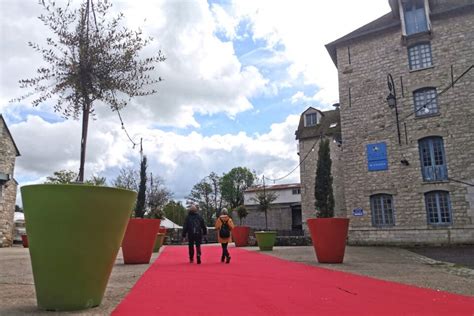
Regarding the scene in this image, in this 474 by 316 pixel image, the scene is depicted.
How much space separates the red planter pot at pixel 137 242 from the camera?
7.73 meters

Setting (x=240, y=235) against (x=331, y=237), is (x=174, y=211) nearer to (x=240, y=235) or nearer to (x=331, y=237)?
(x=240, y=235)

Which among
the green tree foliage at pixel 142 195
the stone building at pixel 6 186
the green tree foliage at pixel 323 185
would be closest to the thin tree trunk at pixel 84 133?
the green tree foliage at pixel 142 195

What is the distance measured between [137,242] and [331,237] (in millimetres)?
3947

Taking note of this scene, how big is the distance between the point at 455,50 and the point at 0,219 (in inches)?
902

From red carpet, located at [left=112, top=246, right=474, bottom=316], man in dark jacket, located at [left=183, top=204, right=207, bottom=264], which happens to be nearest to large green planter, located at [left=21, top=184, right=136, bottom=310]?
red carpet, located at [left=112, top=246, right=474, bottom=316]

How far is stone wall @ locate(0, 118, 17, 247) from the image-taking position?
19.3 metres

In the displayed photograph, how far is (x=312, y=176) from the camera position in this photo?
2522 centimetres

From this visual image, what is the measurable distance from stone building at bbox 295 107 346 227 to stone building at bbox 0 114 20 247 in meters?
16.9

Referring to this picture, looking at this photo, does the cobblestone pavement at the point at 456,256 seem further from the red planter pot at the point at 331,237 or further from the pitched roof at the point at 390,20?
the pitched roof at the point at 390,20

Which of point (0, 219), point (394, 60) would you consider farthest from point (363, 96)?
point (0, 219)

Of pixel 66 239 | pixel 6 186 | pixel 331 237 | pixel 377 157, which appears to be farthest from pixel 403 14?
pixel 6 186

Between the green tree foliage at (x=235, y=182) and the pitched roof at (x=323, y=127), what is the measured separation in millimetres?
30987

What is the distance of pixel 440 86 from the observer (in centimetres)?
1647

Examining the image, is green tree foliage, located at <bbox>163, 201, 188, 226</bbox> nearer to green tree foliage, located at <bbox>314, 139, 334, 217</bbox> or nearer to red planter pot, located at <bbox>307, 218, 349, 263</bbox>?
green tree foliage, located at <bbox>314, 139, 334, 217</bbox>
